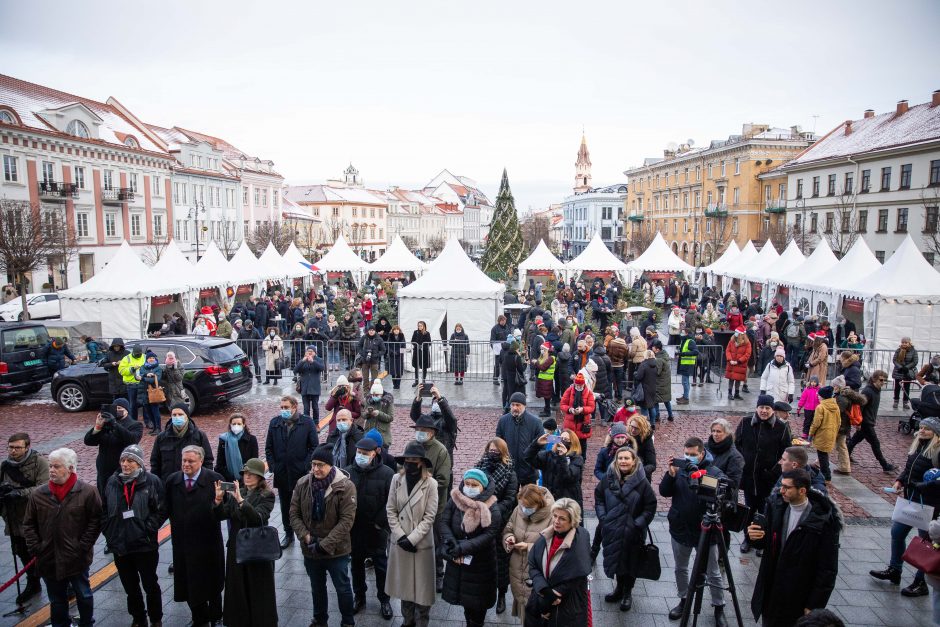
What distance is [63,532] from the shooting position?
16.8 ft


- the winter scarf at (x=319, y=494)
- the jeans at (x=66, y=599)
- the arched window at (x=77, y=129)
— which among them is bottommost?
the jeans at (x=66, y=599)

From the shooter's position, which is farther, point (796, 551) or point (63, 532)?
point (63, 532)

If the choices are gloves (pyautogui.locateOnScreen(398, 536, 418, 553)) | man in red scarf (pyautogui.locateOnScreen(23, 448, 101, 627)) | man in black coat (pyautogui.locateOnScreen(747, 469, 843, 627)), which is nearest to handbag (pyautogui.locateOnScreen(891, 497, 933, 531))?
man in black coat (pyautogui.locateOnScreen(747, 469, 843, 627))

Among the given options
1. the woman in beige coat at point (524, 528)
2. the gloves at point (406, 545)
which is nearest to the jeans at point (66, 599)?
the gloves at point (406, 545)

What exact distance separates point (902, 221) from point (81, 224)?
5008 centimetres

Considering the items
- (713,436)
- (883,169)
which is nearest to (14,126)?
(713,436)

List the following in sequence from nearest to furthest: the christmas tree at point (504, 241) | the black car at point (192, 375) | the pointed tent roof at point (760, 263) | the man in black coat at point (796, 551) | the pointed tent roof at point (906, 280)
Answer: the man in black coat at point (796, 551) → the black car at point (192, 375) → the pointed tent roof at point (906, 280) → the pointed tent roof at point (760, 263) → the christmas tree at point (504, 241)

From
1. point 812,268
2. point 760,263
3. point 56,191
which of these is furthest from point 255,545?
point 56,191

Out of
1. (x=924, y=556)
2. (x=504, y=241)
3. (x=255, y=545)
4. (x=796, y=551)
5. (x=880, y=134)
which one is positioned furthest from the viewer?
(x=504, y=241)

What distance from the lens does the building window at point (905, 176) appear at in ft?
119

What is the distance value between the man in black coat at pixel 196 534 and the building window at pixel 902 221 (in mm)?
42746

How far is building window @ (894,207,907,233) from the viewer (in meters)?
36.9

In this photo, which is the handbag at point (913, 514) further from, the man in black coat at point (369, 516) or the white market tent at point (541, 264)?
the white market tent at point (541, 264)

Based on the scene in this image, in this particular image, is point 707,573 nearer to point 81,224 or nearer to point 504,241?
point 504,241
